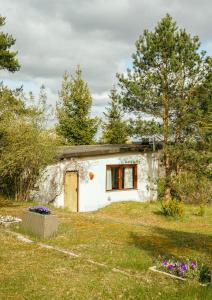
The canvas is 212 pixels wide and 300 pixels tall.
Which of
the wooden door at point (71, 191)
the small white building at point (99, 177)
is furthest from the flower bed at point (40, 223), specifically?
the wooden door at point (71, 191)

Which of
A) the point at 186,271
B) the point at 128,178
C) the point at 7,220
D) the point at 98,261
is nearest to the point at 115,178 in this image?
the point at 128,178

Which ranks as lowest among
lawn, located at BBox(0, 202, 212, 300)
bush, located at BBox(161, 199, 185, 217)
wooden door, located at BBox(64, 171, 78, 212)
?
lawn, located at BBox(0, 202, 212, 300)

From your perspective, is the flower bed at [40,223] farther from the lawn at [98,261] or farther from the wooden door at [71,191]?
the wooden door at [71,191]

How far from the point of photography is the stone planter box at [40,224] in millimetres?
9906

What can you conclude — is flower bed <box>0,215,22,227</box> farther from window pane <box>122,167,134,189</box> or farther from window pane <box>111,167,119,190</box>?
window pane <box>122,167,134,189</box>

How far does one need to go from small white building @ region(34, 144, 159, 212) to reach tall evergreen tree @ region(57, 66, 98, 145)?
11.7m

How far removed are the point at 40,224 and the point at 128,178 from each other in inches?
477

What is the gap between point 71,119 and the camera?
1300 inches

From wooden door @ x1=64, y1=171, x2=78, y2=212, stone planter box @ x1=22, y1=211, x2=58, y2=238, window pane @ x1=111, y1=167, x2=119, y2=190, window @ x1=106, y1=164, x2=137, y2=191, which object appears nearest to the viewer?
stone planter box @ x1=22, y1=211, x2=58, y2=238

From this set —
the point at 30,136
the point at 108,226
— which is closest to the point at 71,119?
the point at 30,136

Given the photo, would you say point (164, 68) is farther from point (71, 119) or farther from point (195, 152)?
point (71, 119)

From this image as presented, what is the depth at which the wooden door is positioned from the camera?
60.2 ft

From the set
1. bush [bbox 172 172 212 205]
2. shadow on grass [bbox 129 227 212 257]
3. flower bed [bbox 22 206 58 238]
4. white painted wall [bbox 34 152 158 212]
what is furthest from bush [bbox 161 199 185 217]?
flower bed [bbox 22 206 58 238]

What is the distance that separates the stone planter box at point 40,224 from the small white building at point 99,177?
7.15 metres
